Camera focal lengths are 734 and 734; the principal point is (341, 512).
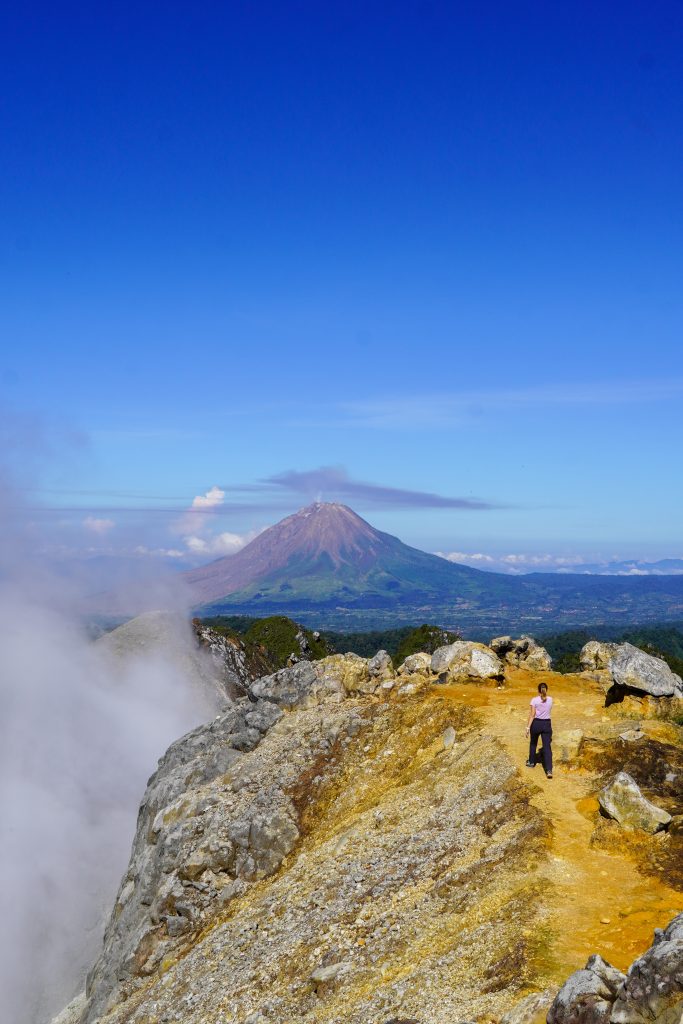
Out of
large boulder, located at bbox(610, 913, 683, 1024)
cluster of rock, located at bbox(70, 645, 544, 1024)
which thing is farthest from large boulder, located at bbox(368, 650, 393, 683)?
large boulder, located at bbox(610, 913, 683, 1024)

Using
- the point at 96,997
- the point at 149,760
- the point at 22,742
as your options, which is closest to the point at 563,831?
the point at 96,997

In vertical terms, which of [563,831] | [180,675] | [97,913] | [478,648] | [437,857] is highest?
[478,648]

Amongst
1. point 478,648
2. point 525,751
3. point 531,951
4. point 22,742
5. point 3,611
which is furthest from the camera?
point 3,611

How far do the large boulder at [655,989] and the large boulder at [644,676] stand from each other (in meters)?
21.7

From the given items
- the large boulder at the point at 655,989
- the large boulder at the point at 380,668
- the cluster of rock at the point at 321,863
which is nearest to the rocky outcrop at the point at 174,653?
the cluster of rock at the point at 321,863

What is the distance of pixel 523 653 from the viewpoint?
45.7m

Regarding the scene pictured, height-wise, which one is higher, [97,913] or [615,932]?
[615,932]

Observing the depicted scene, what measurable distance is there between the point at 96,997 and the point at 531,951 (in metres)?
23.6

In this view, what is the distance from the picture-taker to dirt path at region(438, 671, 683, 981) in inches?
618

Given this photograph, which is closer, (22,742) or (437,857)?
(437,857)

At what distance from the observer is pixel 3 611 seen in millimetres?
156750

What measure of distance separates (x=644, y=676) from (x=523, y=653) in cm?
1315

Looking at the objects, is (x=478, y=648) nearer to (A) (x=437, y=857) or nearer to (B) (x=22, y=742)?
(A) (x=437, y=857)

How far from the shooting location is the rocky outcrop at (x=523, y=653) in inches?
1711
